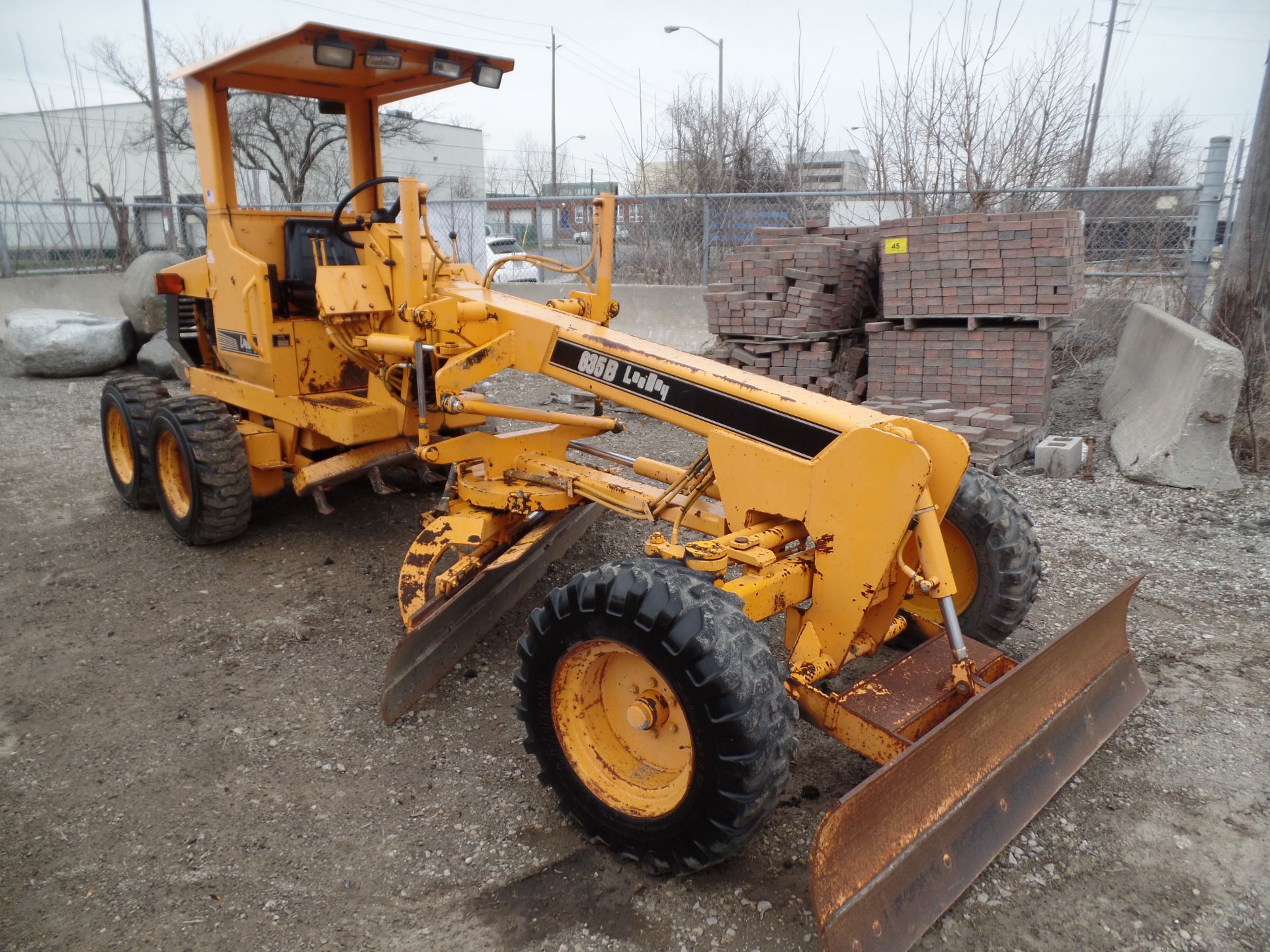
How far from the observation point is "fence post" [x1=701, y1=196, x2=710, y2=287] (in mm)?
11094

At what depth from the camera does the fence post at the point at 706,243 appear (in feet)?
36.4

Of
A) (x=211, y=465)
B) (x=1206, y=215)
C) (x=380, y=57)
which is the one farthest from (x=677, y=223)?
(x=211, y=465)

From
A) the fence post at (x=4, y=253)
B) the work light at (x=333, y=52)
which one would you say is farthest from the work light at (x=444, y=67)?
the fence post at (x=4, y=253)

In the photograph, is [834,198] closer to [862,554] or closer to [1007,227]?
[1007,227]

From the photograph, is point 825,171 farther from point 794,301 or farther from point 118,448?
point 118,448

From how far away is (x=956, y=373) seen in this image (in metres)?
7.59

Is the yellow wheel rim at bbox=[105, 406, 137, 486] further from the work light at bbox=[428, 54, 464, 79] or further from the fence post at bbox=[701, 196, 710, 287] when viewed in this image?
the fence post at bbox=[701, 196, 710, 287]

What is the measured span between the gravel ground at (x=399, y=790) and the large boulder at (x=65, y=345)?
6727 mm

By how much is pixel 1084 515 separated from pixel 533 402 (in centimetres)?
533

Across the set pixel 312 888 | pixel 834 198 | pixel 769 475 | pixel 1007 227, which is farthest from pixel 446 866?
pixel 834 198

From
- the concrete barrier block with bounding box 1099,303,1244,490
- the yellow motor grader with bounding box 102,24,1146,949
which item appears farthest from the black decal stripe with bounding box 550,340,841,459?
the concrete barrier block with bounding box 1099,303,1244,490

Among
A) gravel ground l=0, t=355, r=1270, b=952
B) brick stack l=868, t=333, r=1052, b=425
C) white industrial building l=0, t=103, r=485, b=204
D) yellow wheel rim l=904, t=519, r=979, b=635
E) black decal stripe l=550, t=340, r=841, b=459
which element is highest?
white industrial building l=0, t=103, r=485, b=204

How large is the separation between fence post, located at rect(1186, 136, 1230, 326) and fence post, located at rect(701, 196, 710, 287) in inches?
207

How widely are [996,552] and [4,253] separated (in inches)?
637
